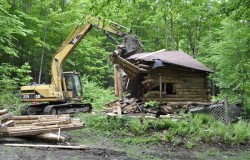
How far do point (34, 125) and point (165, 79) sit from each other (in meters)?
8.02

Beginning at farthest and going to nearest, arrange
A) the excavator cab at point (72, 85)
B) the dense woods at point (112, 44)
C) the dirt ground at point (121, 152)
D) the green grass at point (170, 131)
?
the excavator cab at point (72, 85), the dense woods at point (112, 44), the green grass at point (170, 131), the dirt ground at point (121, 152)

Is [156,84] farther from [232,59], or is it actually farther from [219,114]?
[232,59]

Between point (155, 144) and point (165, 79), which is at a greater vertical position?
point (165, 79)

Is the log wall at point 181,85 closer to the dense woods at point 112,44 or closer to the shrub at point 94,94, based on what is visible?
the dense woods at point 112,44

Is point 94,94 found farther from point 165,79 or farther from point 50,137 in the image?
point 50,137

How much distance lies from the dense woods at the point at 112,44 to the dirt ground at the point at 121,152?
4121mm

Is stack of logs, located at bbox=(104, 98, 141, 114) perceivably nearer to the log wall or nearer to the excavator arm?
the log wall

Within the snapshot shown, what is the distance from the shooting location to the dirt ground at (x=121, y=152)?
6512mm

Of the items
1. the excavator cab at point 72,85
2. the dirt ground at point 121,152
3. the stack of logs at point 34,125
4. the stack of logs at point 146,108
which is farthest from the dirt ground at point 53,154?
the excavator cab at point 72,85

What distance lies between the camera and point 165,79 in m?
14.8

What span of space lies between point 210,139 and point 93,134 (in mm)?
4112

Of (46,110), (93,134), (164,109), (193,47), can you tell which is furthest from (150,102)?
(193,47)

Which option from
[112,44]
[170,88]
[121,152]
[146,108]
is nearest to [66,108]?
[146,108]

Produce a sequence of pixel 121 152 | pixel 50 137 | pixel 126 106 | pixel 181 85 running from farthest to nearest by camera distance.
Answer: pixel 181 85 < pixel 126 106 < pixel 50 137 < pixel 121 152
